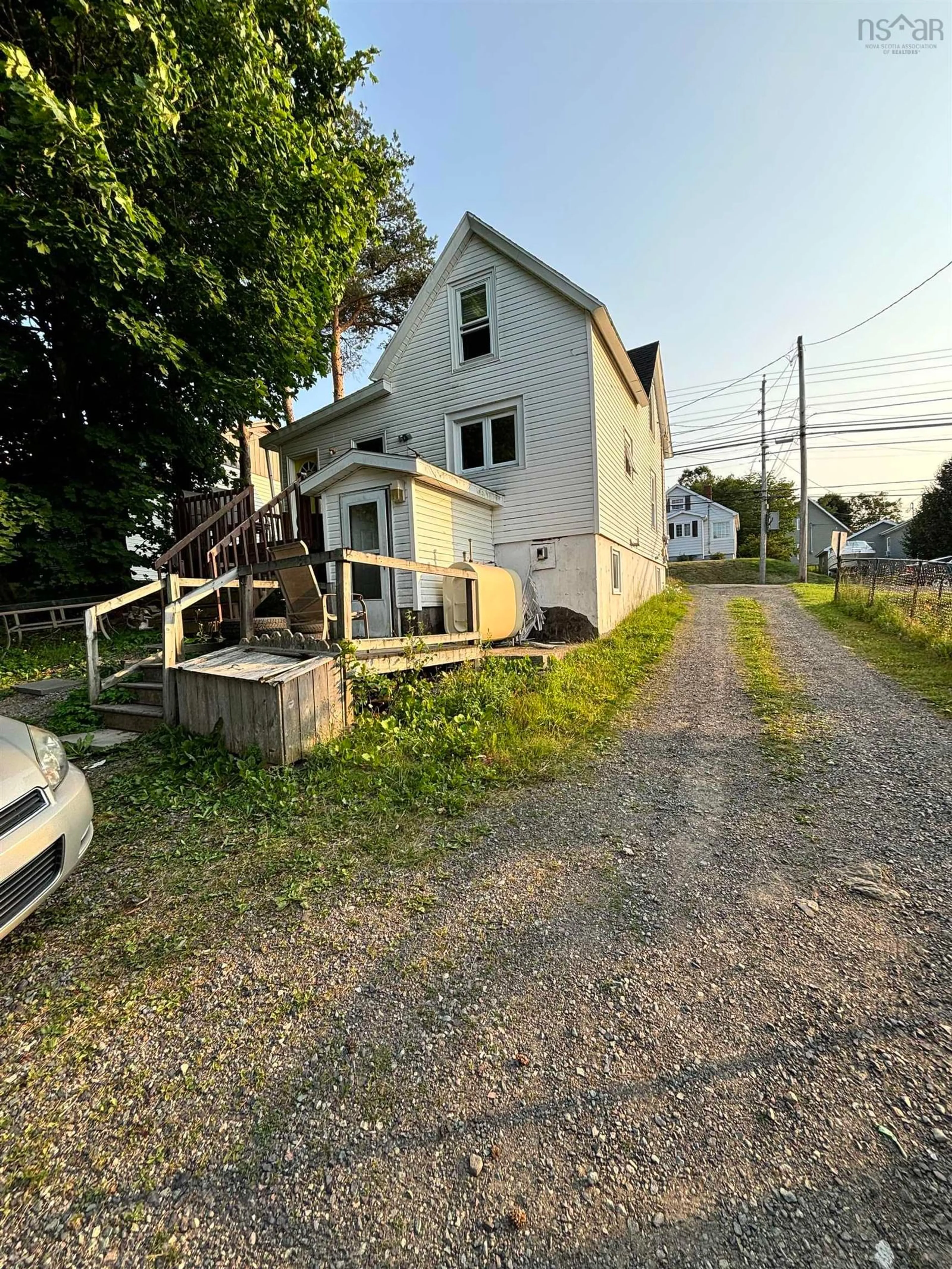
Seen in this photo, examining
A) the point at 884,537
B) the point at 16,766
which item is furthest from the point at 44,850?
the point at 884,537

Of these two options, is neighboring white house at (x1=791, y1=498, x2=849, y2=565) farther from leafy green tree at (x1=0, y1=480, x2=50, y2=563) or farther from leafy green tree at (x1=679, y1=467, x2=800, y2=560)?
leafy green tree at (x1=0, y1=480, x2=50, y2=563)

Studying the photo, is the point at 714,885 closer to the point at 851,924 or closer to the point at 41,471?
the point at 851,924

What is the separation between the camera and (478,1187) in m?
1.44

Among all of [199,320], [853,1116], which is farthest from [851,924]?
[199,320]

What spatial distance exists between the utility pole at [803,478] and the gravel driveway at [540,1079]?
2464 centimetres

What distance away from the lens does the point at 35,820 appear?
231cm

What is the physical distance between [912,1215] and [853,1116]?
26 centimetres

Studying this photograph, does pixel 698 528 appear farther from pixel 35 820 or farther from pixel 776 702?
pixel 35 820

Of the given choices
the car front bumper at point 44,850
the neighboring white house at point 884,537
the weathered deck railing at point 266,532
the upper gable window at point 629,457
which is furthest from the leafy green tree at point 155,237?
the neighboring white house at point 884,537

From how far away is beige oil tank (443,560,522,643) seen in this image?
26.1 feet

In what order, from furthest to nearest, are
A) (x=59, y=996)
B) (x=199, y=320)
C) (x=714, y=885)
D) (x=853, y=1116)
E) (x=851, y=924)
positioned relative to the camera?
(x=199, y=320) < (x=714, y=885) < (x=851, y=924) < (x=59, y=996) < (x=853, y=1116)

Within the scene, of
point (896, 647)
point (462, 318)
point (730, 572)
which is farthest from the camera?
point (730, 572)

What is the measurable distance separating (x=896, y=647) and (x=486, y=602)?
7.17m

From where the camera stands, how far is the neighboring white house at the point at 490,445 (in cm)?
955
